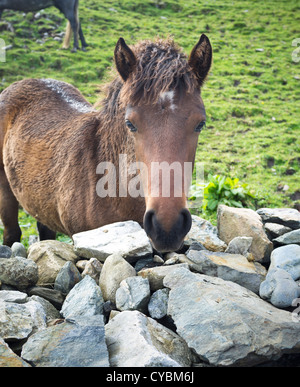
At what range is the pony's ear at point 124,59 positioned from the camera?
294 centimetres

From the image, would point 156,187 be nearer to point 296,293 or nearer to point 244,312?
point 244,312

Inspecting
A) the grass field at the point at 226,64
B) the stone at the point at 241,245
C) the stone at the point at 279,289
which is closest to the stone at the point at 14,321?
the stone at the point at 279,289

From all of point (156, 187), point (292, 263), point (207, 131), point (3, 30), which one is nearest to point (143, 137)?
point (156, 187)

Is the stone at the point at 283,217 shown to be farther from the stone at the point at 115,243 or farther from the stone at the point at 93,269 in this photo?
the stone at the point at 93,269

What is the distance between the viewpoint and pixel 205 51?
9.65 ft

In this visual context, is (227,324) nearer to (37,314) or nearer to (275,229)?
(37,314)

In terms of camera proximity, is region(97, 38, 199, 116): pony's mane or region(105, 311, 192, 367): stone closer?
region(105, 311, 192, 367): stone

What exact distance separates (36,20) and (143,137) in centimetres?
1205

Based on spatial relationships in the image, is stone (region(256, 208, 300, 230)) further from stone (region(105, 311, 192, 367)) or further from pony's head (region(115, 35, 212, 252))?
stone (region(105, 311, 192, 367))

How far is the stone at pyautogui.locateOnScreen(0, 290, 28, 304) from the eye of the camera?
2.46 metres

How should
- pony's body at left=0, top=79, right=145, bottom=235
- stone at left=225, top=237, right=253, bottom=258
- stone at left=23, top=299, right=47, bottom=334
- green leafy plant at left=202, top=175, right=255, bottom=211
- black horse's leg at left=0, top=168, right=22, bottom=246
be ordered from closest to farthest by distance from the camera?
stone at left=23, top=299, right=47, bottom=334
stone at left=225, top=237, right=253, bottom=258
pony's body at left=0, top=79, right=145, bottom=235
black horse's leg at left=0, top=168, right=22, bottom=246
green leafy plant at left=202, top=175, right=255, bottom=211

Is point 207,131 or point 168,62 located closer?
point 168,62

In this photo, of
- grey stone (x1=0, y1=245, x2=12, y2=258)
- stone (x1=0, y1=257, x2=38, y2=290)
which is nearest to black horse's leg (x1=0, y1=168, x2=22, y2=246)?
grey stone (x1=0, y1=245, x2=12, y2=258)

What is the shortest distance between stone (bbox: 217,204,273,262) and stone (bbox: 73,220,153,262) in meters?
0.86
